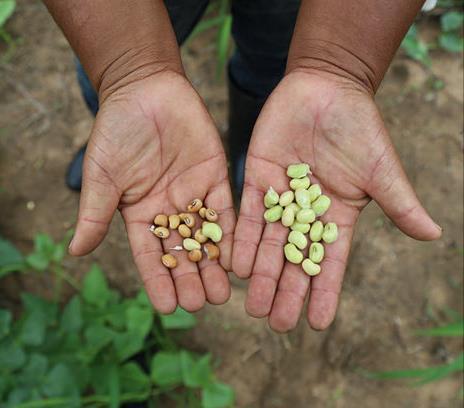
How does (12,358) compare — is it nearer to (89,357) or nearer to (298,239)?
(89,357)

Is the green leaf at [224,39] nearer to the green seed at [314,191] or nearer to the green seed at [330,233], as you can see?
the green seed at [314,191]

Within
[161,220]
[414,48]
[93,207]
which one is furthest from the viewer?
[414,48]

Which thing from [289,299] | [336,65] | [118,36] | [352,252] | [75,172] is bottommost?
[352,252]

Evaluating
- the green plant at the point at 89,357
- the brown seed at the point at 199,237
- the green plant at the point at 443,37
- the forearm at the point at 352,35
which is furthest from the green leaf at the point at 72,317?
the green plant at the point at 443,37

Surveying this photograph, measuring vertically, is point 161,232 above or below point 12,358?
above

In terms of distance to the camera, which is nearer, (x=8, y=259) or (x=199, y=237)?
(x=199, y=237)

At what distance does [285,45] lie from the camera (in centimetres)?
215

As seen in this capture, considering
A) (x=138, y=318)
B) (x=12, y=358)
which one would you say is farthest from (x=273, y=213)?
(x=12, y=358)

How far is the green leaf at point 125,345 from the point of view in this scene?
6.48 feet

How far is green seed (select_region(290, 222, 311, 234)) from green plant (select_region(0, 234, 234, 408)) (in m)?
0.63

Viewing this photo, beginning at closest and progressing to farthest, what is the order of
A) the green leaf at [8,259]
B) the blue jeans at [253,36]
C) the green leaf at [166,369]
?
the blue jeans at [253,36] → the green leaf at [166,369] → the green leaf at [8,259]

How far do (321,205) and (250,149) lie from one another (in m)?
0.28

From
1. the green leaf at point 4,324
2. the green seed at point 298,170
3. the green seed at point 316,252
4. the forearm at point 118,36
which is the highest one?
the forearm at point 118,36

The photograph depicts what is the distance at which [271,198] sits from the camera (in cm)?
166
